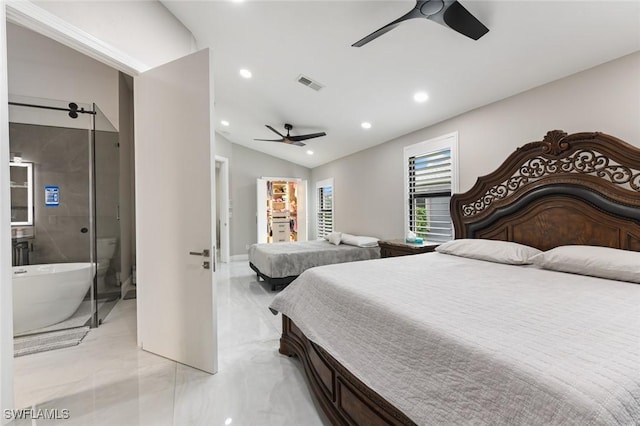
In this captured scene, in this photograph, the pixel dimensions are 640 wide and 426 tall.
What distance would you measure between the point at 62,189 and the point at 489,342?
14.8 feet

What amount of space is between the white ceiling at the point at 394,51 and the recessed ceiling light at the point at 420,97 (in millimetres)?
71

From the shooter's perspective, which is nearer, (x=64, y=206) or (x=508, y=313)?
(x=508, y=313)

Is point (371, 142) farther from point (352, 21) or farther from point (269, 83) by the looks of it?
point (352, 21)

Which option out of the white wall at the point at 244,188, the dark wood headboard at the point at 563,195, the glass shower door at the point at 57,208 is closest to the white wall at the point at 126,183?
the glass shower door at the point at 57,208

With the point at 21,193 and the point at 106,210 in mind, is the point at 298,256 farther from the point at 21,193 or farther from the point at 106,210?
the point at 21,193

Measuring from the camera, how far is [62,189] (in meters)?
3.28

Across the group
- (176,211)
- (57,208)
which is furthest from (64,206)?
(176,211)

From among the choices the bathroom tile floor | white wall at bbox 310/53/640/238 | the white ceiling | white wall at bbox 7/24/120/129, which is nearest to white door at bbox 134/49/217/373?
the bathroom tile floor

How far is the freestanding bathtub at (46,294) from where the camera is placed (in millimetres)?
2416

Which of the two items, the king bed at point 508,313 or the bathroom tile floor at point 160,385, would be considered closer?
the king bed at point 508,313

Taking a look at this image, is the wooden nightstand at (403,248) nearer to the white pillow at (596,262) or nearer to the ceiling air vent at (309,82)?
the white pillow at (596,262)

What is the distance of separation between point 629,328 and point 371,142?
408 centimetres

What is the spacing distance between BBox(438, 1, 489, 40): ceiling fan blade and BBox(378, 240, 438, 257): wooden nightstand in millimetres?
2184

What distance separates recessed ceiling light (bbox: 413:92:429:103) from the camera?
298 cm
